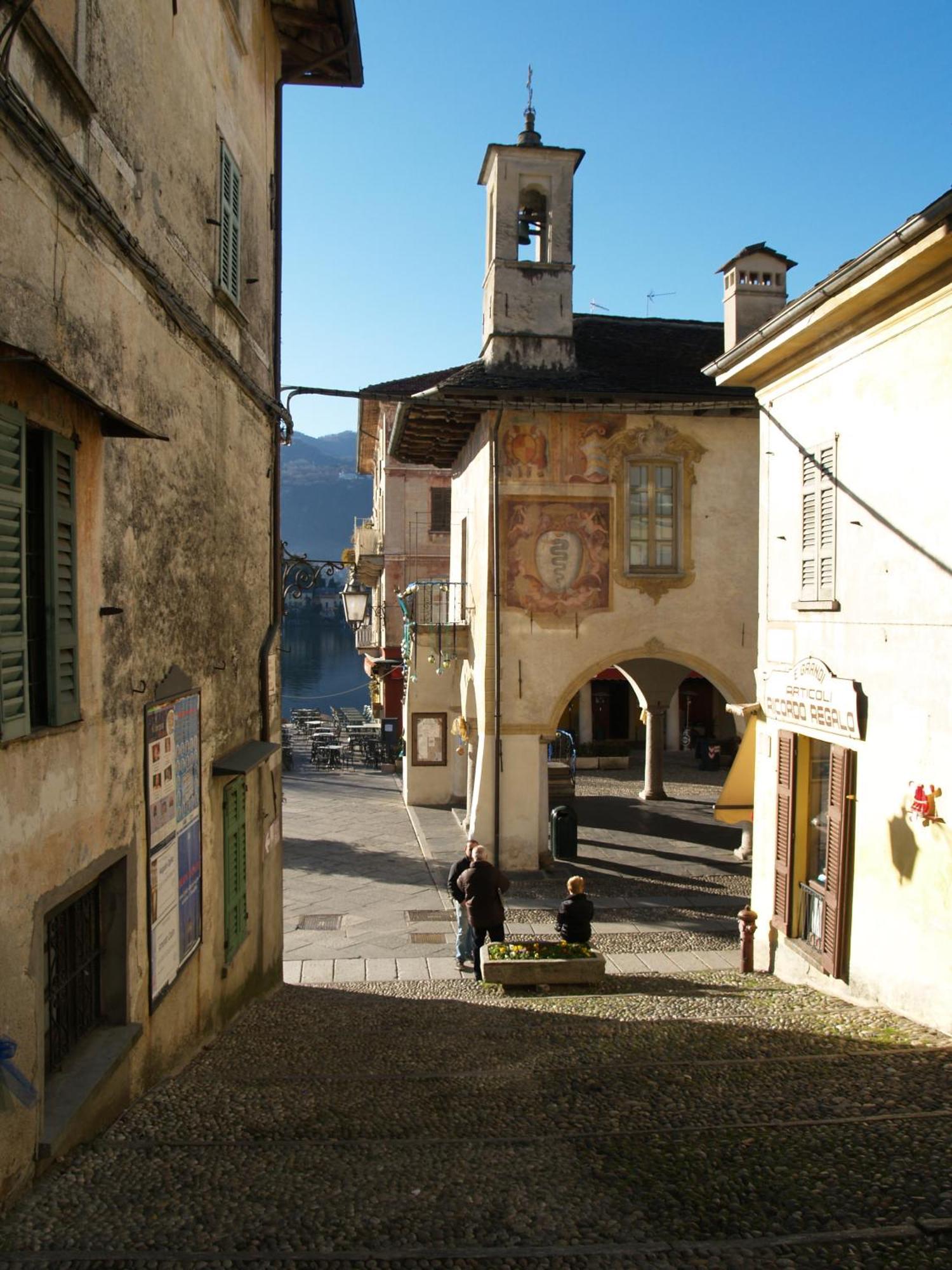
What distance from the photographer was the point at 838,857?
9727 mm

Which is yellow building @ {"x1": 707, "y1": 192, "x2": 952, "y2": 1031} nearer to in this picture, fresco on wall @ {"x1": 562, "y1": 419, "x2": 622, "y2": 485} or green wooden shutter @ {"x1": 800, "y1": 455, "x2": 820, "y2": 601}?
green wooden shutter @ {"x1": 800, "y1": 455, "x2": 820, "y2": 601}

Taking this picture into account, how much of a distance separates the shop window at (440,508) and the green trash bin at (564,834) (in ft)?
43.7

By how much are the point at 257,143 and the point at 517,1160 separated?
9.29 metres

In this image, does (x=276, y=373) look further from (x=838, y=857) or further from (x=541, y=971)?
(x=838, y=857)

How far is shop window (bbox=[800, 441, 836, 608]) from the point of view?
1006cm

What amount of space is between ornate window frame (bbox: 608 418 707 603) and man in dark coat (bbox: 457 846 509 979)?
7.53m

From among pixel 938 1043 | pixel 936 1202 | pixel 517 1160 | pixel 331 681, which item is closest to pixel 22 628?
pixel 517 1160

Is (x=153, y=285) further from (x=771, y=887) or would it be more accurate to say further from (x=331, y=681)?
(x=331, y=681)

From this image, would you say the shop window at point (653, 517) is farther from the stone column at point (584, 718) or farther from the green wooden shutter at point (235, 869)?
the stone column at point (584, 718)

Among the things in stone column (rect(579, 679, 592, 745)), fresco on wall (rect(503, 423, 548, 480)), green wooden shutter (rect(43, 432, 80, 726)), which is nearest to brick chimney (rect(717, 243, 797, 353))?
fresco on wall (rect(503, 423, 548, 480))

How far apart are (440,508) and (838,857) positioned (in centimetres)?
2185

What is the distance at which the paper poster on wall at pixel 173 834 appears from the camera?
665 centimetres

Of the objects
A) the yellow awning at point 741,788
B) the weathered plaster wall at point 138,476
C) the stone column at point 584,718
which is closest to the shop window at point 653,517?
the yellow awning at point 741,788

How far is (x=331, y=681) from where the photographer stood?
9556 centimetres
